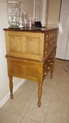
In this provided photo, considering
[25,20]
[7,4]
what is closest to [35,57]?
[25,20]

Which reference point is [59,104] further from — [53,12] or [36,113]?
[53,12]

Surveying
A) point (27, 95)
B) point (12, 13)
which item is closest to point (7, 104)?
point (27, 95)

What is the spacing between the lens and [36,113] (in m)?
1.63

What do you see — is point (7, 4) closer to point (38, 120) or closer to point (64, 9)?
point (38, 120)

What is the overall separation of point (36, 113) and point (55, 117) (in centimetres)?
27

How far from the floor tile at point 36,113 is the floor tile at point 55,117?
7cm

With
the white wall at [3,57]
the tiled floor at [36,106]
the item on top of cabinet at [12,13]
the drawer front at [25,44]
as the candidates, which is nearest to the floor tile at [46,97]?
the tiled floor at [36,106]

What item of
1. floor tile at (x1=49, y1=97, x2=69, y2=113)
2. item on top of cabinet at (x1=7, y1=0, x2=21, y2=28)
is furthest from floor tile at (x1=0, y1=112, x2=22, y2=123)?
item on top of cabinet at (x1=7, y1=0, x2=21, y2=28)

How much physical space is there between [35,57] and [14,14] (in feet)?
2.42

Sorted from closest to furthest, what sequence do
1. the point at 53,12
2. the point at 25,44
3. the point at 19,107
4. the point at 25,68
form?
the point at 25,44
the point at 25,68
the point at 19,107
the point at 53,12

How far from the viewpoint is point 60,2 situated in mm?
3299

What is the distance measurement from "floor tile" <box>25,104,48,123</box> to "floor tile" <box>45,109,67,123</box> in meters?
0.07

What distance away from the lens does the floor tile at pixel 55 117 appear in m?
1.51

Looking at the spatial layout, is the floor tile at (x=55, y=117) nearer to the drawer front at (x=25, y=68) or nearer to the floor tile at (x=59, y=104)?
the floor tile at (x=59, y=104)
